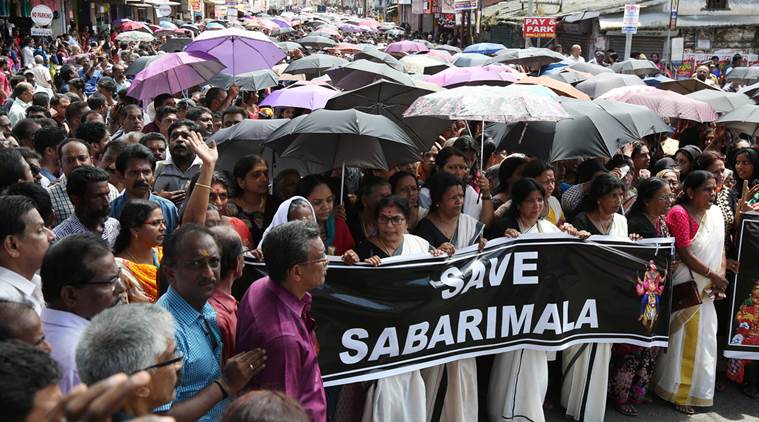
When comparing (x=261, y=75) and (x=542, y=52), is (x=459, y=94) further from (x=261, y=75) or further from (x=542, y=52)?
(x=542, y=52)

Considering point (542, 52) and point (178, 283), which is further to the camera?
point (542, 52)

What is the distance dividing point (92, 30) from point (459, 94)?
3369 cm

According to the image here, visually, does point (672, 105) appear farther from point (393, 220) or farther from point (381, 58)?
point (381, 58)

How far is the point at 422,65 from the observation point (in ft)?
46.4

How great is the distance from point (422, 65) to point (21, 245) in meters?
11.4

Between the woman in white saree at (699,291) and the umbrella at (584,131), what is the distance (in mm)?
899

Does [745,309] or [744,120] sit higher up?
[744,120]

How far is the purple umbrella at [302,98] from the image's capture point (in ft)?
28.8

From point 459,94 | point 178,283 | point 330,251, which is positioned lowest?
point 330,251

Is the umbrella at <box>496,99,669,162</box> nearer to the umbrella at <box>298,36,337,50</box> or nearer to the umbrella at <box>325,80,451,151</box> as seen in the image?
the umbrella at <box>325,80,451,151</box>

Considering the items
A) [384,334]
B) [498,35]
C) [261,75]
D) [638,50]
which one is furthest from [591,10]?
[384,334]

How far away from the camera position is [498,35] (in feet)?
122

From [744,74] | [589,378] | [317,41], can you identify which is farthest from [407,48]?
[589,378]

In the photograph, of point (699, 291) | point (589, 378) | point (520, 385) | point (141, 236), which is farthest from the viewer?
point (699, 291)
